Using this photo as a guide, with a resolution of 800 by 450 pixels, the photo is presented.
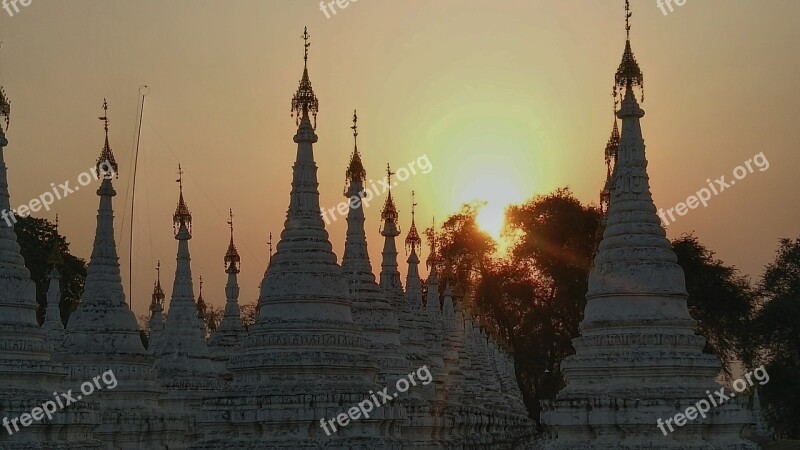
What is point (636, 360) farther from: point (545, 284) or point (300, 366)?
point (545, 284)

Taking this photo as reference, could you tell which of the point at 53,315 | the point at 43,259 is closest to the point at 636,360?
the point at 53,315

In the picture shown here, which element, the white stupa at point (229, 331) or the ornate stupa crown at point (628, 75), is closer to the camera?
the ornate stupa crown at point (628, 75)

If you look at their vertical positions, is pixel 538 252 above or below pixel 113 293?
above

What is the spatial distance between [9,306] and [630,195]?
47.4 ft

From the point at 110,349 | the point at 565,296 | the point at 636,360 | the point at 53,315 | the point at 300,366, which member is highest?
the point at 565,296

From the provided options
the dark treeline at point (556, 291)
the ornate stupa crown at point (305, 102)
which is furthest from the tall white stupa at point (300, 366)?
the dark treeline at point (556, 291)

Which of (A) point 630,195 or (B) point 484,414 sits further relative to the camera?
(B) point 484,414

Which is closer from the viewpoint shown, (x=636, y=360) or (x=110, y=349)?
(x=636, y=360)

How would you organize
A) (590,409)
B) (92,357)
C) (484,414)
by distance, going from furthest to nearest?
(484,414) → (92,357) → (590,409)

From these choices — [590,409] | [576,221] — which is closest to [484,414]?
[590,409]

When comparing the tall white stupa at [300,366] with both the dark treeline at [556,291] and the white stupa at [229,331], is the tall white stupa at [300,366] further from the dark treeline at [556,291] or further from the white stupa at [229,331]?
the dark treeline at [556,291]

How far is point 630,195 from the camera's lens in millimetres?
30359

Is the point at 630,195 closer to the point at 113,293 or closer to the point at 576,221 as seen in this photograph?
the point at 113,293

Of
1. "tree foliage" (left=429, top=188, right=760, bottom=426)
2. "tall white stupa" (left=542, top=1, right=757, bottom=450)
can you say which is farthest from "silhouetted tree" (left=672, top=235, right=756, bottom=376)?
"tall white stupa" (left=542, top=1, right=757, bottom=450)
